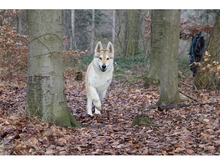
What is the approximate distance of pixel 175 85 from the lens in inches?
272

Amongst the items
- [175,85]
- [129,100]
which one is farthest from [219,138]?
[129,100]

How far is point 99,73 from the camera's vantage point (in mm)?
7039

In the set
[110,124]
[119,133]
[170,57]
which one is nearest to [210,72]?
[170,57]

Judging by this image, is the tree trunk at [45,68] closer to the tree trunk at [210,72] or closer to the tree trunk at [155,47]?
the tree trunk at [210,72]

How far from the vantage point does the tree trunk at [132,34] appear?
17.2m

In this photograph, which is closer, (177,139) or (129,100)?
(177,139)

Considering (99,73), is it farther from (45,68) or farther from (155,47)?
(155,47)

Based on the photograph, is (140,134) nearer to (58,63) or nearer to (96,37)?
(58,63)

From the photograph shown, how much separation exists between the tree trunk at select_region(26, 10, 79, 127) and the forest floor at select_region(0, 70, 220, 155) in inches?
8.1

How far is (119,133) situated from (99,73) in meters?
2.25

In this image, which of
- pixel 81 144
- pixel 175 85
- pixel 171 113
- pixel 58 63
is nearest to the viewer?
pixel 81 144

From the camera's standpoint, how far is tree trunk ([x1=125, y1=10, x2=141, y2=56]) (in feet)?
56.4

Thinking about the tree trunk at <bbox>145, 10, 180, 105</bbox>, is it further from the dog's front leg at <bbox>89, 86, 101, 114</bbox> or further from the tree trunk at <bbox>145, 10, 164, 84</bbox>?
the tree trunk at <bbox>145, 10, 164, 84</bbox>
